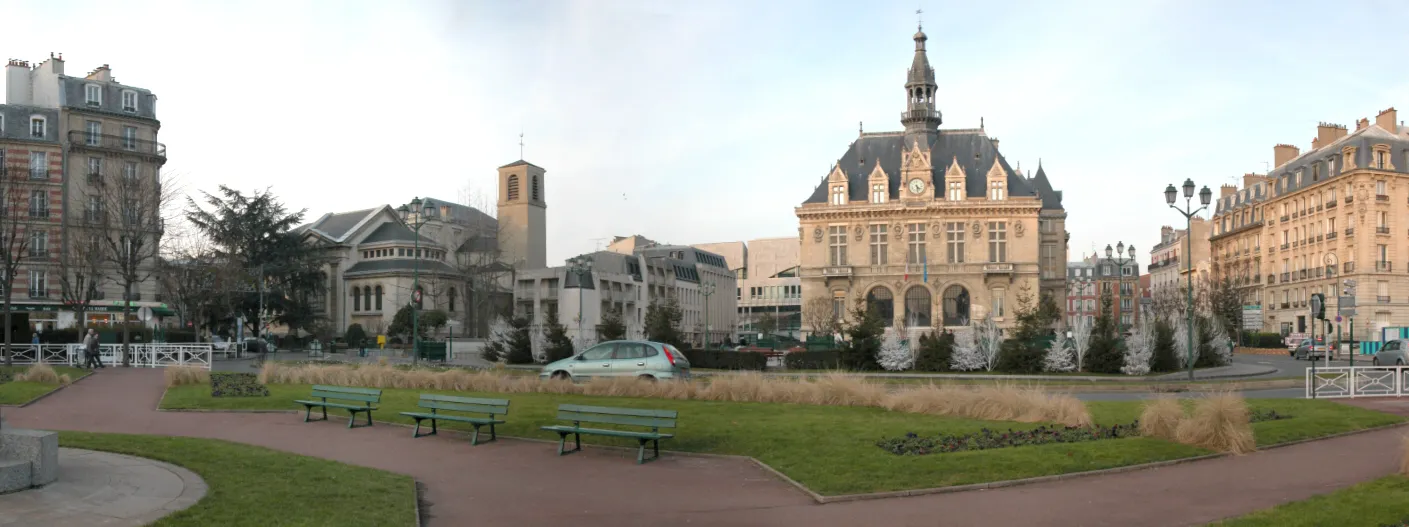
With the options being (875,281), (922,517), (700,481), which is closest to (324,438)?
(700,481)

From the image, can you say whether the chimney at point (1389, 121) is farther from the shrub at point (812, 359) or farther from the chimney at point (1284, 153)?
the shrub at point (812, 359)

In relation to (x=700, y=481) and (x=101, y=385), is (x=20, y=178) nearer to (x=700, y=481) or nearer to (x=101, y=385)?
(x=101, y=385)

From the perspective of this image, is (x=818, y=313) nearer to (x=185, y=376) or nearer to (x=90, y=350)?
(x=90, y=350)

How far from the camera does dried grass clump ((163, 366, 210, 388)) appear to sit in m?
24.7

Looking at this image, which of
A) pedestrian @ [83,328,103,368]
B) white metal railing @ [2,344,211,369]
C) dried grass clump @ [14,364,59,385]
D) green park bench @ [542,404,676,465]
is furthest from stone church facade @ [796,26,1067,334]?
green park bench @ [542,404,676,465]

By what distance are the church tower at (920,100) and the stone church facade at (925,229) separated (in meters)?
0.07

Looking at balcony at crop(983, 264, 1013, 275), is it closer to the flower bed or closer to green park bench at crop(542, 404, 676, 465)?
the flower bed

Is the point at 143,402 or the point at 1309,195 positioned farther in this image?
the point at 1309,195

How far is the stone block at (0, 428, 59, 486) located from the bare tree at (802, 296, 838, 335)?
57.3 metres

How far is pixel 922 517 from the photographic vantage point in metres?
9.93

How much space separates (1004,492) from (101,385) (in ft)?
80.0

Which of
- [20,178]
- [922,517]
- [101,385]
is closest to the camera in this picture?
[922,517]

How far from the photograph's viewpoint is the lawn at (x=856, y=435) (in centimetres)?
1178

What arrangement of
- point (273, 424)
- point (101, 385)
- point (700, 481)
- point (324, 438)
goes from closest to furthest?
1. point (700, 481)
2. point (324, 438)
3. point (273, 424)
4. point (101, 385)
